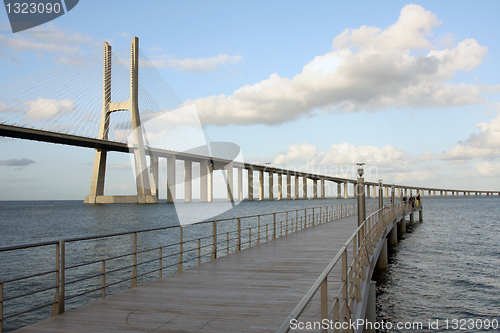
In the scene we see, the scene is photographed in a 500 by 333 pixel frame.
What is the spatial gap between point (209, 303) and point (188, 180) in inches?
2572

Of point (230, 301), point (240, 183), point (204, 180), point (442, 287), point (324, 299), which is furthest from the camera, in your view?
point (240, 183)

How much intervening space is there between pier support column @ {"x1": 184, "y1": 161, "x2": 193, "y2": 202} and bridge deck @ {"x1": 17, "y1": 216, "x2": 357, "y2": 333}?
2236 inches

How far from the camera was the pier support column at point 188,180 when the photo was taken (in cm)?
6556

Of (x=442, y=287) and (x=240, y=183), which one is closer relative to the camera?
(x=442, y=287)

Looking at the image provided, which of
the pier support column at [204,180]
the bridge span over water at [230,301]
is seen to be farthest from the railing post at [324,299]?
the pier support column at [204,180]

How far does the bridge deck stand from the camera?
15.9ft

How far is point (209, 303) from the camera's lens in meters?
5.85

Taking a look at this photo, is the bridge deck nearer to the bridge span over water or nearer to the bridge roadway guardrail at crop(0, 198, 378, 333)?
the bridge span over water

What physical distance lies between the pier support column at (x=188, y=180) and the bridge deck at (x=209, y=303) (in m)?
56.8

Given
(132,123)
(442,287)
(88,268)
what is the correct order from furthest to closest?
(132,123), (88,268), (442,287)

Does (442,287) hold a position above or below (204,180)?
below

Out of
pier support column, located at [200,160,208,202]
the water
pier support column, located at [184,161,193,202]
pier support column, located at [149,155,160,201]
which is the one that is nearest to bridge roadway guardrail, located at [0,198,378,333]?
the water

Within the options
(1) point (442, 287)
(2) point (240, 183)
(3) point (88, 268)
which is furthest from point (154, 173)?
(1) point (442, 287)

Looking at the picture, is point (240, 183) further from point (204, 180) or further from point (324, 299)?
point (324, 299)
